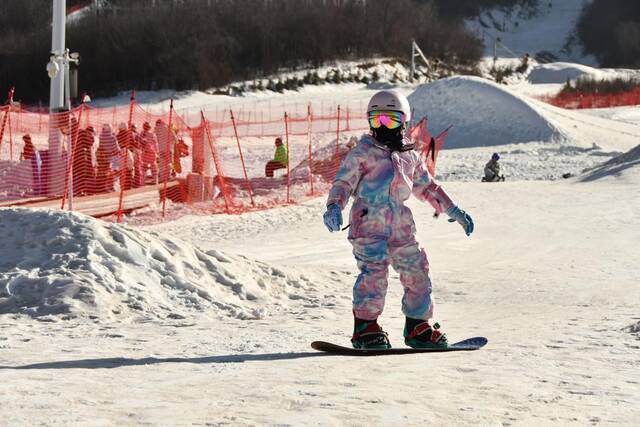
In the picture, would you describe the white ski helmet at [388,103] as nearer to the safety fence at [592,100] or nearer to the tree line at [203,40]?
the safety fence at [592,100]

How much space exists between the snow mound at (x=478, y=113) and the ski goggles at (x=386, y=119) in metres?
27.8

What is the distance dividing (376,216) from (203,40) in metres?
54.0

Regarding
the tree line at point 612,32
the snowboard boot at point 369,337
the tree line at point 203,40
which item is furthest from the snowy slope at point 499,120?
the tree line at point 612,32

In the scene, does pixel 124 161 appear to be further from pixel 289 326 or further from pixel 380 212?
pixel 380 212

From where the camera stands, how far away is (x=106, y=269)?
27.6ft

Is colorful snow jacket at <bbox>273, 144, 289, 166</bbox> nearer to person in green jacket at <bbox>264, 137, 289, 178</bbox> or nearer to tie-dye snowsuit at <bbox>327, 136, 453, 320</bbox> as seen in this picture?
person in green jacket at <bbox>264, 137, 289, 178</bbox>

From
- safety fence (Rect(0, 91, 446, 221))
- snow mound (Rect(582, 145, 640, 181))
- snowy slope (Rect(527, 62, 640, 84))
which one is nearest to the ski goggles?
safety fence (Rect(0, 91, 446, 221))

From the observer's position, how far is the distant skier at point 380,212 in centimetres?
698

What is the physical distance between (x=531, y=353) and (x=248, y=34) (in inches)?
2248

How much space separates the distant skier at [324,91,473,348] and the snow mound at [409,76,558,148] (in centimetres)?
2778

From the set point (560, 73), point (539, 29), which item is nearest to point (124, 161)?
point (560, 73)

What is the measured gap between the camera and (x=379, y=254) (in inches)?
275

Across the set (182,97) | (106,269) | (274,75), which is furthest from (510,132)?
(106,269)

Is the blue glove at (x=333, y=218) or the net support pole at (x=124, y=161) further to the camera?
the net support pole at (x=124, y=161)
